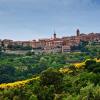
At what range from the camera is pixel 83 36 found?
10119 centimetres

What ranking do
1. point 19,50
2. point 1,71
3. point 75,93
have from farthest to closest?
1. point 19,50
2. point 1,71
3. point 75,93

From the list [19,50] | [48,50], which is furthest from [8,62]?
[48,50]

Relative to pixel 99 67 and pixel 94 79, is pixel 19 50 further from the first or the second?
pixel 94 79

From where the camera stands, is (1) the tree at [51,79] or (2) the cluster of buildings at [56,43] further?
(2) the cluster of buildings at [56,43]

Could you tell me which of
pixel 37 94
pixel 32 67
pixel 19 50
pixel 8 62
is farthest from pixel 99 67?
pixel 19 50

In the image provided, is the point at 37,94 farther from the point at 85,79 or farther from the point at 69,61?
the point at 69,61

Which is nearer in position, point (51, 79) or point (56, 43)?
point (51, 79)

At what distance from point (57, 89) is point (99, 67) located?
23.7ft

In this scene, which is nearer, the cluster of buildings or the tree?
the tree

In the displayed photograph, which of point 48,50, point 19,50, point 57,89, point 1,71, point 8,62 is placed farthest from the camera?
point 48,50

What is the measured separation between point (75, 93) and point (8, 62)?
36.1 m

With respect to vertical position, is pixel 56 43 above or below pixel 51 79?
above

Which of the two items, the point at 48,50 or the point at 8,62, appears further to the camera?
the point at 48,50

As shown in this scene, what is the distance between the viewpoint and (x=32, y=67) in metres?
60.2
